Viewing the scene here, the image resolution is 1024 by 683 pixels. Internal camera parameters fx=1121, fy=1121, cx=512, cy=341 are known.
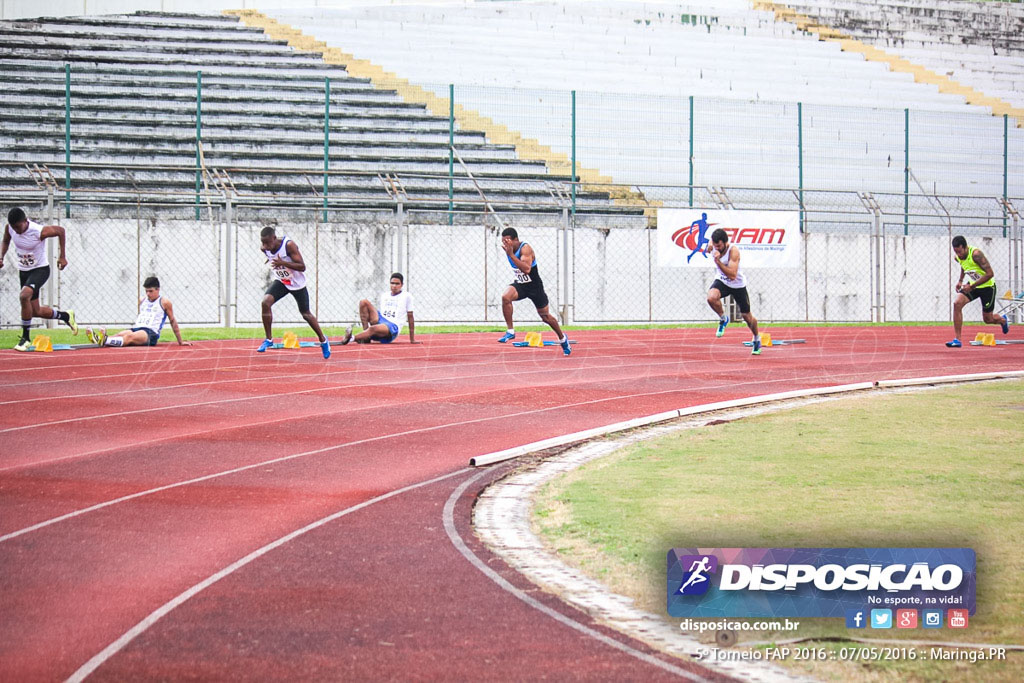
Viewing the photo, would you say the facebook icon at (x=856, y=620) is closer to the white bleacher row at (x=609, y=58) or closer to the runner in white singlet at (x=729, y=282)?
the runner in white singlet at (x=729, y=282)

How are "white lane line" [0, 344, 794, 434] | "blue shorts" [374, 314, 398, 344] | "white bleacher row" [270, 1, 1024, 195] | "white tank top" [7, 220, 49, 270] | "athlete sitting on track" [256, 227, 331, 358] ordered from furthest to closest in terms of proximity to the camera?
"white bleacher row" [270, 1, 1024, 195]
"blue shorts" [374, 314, 398, 344]
"white tank top" [7, 220, 49, 270]
"athlete sitting on track" [256, 227, 331, 358]
"white lane line" [0, 344, 794, 434]

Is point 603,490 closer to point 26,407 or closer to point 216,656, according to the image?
point 216,656

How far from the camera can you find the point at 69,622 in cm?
418

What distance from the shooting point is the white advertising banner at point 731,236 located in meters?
23.4

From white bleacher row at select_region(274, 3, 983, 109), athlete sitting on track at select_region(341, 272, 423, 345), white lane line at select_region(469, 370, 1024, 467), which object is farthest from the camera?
white bleacher row at select_region(274, 3, 983, 109)

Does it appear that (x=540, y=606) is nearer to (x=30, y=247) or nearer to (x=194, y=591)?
(x=194, y=591)

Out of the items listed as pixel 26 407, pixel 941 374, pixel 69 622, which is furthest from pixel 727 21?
pixel 69 622

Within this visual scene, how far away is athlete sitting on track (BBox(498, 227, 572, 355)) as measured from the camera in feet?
47.7

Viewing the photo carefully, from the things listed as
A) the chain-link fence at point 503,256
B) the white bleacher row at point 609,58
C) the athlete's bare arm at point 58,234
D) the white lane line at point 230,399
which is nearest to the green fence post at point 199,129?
the chain-link fence at point 503,256

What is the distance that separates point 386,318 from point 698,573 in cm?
1326

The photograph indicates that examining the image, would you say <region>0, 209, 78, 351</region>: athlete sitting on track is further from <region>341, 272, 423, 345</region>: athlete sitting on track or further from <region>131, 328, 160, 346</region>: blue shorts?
<region>341, 272, 423, 345</region>: athlete sitting on track

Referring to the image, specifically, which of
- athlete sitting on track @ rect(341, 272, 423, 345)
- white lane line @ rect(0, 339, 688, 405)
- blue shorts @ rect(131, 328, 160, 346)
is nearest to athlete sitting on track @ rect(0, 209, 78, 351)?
blue shorts @ rect(131, 328, 160, 346)

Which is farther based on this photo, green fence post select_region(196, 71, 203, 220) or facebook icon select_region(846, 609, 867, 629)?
green fence post select_region(196, 71, 203, 220)

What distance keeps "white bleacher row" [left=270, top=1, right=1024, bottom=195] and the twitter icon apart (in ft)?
76.0
